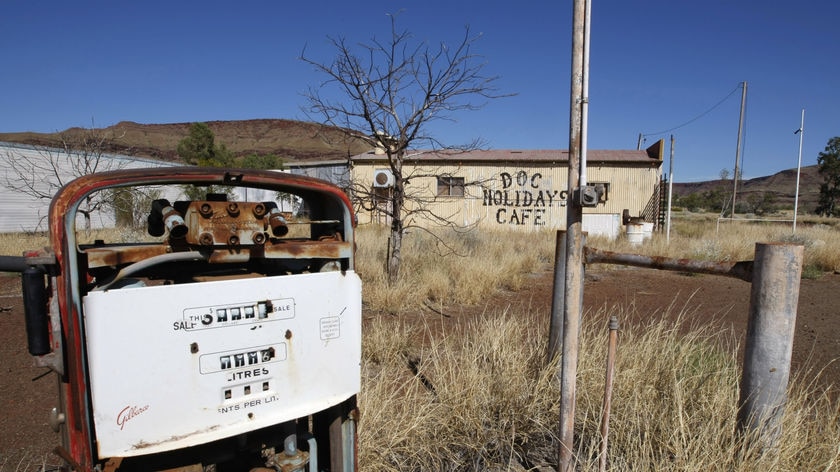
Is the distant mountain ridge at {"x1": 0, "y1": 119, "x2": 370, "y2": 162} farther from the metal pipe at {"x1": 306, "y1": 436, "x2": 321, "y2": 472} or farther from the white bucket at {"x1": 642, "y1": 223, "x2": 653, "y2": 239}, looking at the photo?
the metal pipe at {"x1": 306, "y1": 436, "x2": 321, "y2": 472}

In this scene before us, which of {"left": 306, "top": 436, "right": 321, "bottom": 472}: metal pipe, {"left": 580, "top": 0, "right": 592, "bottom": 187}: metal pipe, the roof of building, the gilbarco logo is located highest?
the roof of building

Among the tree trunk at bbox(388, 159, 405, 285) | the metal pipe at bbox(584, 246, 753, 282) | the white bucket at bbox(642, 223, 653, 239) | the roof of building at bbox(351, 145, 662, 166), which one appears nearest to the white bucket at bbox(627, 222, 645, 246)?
the white bucket at bbox(642, 223, 653, 239)

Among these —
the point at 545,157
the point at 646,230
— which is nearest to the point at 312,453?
the point at 646,230

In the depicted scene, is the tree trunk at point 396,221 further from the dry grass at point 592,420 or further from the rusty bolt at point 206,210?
the rusty bolt at point 206,210

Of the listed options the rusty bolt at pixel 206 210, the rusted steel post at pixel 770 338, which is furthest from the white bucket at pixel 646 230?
the rusty bolt at pixel 206 210

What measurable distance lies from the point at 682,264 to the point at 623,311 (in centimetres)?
490

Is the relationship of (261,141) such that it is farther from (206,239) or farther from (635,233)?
(206,239)

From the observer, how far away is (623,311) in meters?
6.57

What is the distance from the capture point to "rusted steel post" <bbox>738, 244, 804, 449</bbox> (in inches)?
69.4

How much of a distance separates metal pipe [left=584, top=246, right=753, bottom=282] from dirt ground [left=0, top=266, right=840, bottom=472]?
4.14 ft

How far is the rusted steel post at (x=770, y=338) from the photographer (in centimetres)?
176

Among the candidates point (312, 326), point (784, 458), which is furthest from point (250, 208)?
point (784, 458)

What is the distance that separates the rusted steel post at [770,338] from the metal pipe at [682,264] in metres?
0.06

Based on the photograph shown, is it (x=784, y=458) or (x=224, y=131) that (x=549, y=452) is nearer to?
(x=784, y=458)
